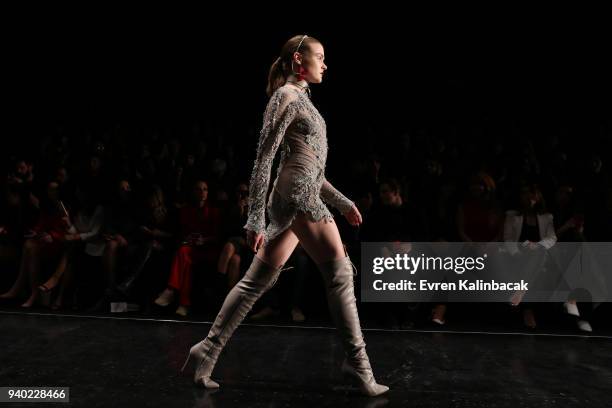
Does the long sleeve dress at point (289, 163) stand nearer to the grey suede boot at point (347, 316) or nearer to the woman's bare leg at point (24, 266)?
the grey suede boot at point (347, 316)

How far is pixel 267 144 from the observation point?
2363mm

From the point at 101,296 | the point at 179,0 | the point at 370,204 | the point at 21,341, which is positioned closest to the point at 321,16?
the point at 179,0

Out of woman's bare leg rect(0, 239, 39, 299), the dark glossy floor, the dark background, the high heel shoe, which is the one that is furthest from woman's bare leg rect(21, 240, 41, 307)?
the dark background

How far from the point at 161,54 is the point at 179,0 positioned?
80cm

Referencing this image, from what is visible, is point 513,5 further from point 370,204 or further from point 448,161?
point 370,204

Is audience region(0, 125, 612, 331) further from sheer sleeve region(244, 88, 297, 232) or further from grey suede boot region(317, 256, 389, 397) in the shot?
sheer sleeve region(244, 88, 297, 232)

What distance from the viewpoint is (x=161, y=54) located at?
895 cm

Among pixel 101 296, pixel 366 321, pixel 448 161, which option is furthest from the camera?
pixel 448 161

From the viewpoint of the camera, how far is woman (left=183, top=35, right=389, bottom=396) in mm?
2391

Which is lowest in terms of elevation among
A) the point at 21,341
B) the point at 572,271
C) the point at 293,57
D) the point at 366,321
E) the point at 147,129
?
the point at 21,341

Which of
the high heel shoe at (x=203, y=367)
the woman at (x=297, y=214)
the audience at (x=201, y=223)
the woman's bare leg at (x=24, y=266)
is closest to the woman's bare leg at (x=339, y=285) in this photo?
the woman at (x=297, y=214)

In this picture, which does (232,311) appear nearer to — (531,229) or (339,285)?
(339,285)

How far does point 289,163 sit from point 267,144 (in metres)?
0.13

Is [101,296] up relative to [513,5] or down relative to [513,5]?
down
